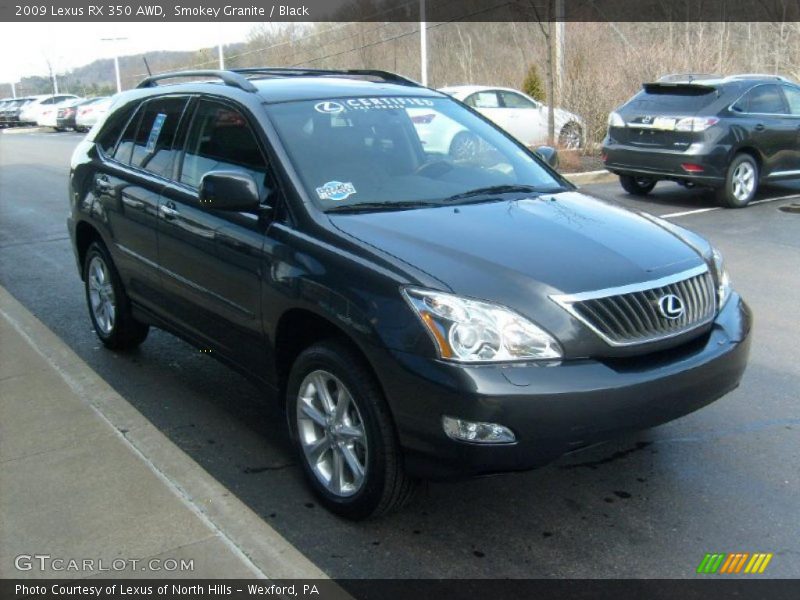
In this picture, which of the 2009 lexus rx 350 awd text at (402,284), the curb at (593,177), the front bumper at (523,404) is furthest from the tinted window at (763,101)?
the front bumper at (523,404)

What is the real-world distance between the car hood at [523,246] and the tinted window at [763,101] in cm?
874

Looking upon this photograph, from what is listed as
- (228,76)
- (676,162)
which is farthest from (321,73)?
(676,162)

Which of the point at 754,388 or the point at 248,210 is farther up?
the point at 248,210

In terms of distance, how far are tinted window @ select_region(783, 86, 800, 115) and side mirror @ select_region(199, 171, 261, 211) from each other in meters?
10.7

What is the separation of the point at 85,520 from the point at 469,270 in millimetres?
1817

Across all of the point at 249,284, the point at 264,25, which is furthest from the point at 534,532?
the point at 264,25

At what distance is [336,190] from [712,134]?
28.5 ft

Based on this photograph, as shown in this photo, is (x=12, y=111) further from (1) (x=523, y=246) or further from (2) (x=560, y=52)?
(1) (x=523, y=246)

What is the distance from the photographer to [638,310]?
346 centimetres

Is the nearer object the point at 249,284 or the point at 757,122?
the point at 249,284

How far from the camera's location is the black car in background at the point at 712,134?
1155 centimetres

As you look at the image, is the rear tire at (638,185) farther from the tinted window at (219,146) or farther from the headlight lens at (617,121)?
the tinted window at (219,146)

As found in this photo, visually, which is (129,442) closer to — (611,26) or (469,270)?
(469,270)

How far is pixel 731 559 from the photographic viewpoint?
134 inches
